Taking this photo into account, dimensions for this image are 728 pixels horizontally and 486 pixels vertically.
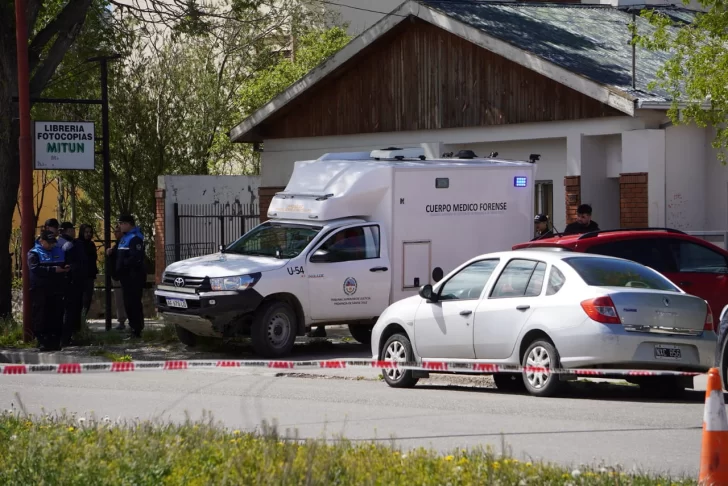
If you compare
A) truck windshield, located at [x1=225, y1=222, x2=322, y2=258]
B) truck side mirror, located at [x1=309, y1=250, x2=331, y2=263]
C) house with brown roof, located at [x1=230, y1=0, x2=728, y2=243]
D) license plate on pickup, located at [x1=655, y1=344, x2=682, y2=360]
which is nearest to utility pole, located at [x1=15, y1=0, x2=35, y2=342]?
truck windshield, located at [x1=225, y1=222, x2=322, y2=258]

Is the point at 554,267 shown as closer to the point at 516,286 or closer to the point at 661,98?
the point at 516,286

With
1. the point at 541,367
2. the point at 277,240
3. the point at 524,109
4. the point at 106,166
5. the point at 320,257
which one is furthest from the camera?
the point at 524,109

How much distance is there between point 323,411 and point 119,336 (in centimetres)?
859

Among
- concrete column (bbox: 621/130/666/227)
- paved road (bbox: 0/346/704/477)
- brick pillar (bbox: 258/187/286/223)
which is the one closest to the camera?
paved road (bbox: 0/346/704/477)

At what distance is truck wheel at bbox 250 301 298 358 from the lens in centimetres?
1669

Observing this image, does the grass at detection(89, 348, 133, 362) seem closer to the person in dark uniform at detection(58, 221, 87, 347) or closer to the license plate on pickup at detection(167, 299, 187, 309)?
the person in dark uniform at detection(58, 221, 87, 347)

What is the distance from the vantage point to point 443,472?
6.91m

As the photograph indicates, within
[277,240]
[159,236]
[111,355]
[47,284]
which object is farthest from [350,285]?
[159,236]

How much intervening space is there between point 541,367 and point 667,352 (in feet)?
3.80

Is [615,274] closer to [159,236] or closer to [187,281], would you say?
[187,281]

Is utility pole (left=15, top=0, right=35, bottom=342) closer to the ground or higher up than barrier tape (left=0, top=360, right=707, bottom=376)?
higher up

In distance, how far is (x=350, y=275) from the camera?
1739 centimetres

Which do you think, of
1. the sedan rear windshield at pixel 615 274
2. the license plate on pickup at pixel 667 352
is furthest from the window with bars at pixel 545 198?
the license plate on pickup at pixel 667 352

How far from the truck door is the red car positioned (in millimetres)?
2985
